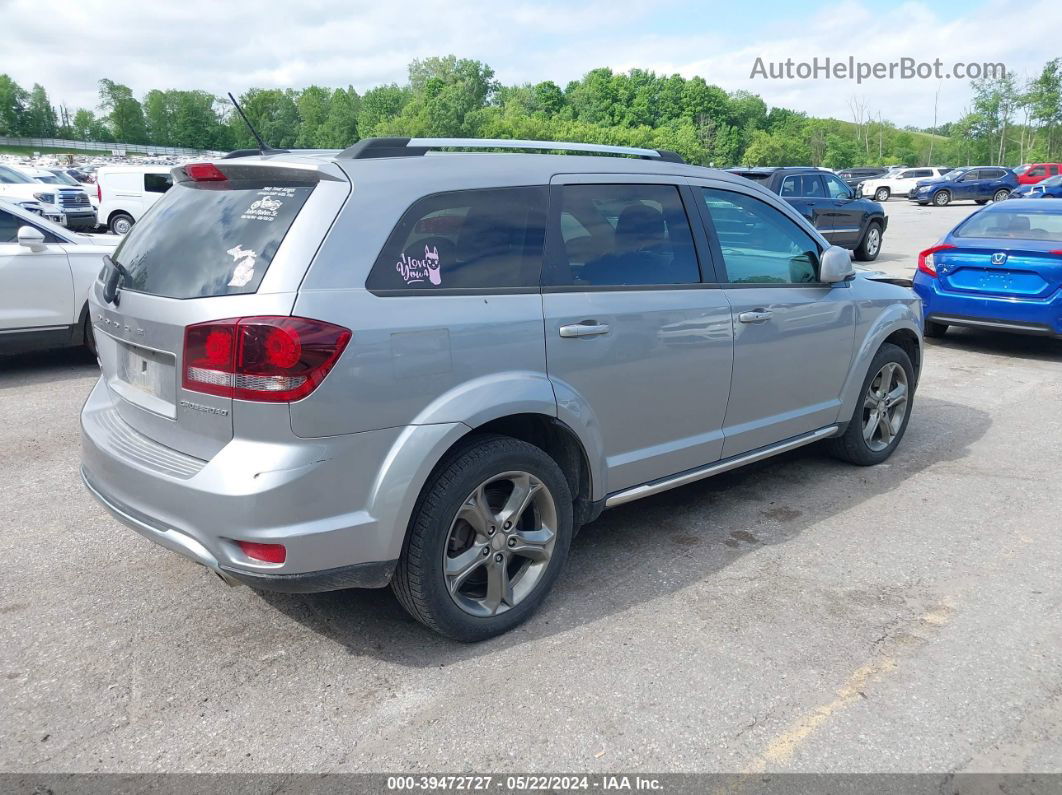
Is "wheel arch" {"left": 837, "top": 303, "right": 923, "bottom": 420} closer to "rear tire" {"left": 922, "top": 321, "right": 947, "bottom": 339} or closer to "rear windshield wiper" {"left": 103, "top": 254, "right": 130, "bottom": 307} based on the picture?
"rear windshield wiper" {"left": 103, "top": 254, "right": 130, "bottom": 307}

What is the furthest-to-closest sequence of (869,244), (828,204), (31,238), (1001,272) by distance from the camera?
1. (869,244)
2. (828,204)
3. (1001,272)
4. (31,238)

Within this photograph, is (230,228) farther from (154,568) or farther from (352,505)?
(154,568)

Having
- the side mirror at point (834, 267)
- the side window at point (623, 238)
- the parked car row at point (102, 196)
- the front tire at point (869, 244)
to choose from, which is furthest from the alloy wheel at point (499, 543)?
the parked car row at point (102, 196)

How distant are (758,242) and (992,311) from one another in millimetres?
5156

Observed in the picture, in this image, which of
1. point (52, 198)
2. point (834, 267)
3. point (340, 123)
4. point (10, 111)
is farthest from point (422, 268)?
point (10, 111)

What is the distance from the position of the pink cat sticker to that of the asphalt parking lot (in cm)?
139

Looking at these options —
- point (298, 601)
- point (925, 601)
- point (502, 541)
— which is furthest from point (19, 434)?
point (925, 601)

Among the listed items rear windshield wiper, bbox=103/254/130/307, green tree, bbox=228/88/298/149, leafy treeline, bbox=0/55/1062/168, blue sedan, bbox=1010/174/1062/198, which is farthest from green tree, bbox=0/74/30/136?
rear windshield wiper, bbox=103/254/130/307

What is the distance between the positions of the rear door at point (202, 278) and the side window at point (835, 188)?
14.7 m

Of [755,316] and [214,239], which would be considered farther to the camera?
[755,316]

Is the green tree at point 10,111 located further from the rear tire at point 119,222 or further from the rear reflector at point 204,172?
the rear reflector at point 204,172

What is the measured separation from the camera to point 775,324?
176 inches

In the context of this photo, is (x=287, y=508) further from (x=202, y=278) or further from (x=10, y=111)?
(x=10, y=111)

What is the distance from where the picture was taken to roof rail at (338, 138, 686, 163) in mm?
3283
